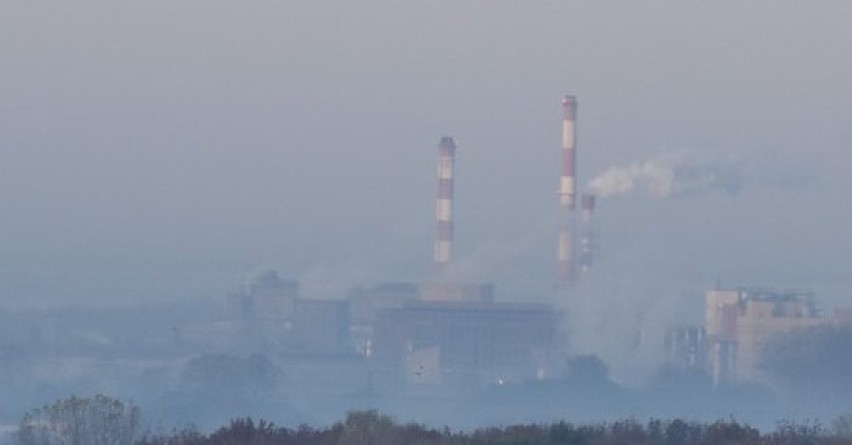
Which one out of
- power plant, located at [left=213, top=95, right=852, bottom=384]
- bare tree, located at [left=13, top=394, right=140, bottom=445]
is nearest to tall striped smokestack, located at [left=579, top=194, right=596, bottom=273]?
power plant, located at [left=213, top=95, right=852, bottom=384]

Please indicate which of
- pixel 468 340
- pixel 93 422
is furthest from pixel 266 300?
pixel 93 422

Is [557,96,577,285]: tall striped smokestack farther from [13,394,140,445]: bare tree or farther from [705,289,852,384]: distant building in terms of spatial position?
[13,394,140,445]: bare tree

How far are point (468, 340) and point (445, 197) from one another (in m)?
5.50

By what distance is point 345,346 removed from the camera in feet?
222

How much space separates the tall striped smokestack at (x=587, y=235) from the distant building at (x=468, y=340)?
2103mm

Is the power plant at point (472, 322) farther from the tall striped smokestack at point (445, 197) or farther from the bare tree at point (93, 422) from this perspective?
the bare tree at point (93, 422)

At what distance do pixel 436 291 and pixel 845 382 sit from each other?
38.4 feet

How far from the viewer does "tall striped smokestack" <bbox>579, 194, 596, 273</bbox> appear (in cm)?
6022

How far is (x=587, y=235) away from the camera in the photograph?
6194cm

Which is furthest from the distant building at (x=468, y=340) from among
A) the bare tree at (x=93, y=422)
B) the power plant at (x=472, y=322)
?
the bare tree at (x=93, y=422)

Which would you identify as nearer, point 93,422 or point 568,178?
point 93,422

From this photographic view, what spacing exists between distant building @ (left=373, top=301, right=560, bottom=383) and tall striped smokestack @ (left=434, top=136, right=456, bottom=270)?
8.80 ft

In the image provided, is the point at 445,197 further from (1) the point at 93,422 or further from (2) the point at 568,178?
(1) the point at 93,422

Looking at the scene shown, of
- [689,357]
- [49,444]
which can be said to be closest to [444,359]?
[689,357]
